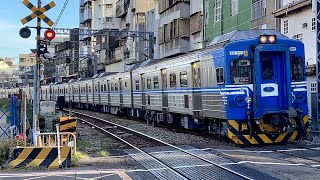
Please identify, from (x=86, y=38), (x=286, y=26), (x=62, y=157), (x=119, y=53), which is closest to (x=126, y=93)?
(x=286, y=26)

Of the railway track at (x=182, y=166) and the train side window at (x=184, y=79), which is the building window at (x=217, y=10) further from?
the railway track at (x=182, y=166)

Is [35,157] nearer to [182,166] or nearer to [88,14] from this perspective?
[182,166]

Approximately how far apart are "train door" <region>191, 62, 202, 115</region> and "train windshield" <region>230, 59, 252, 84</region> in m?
2.69

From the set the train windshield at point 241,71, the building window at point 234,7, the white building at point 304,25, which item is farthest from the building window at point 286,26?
the train windshield at point 241,71

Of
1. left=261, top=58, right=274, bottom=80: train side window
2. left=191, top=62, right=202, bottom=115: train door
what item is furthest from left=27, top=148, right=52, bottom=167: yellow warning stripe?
left=191, top=62, right=202, bottom=115: train door

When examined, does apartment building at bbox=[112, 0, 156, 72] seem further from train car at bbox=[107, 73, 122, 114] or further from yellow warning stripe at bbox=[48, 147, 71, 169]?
yellow warning stripe at bbox=[48, 147, 71, 169]

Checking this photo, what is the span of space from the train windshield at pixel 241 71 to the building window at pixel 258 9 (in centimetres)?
1198

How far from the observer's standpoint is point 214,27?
33438 millimetres

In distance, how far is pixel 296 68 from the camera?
1529 centimetres

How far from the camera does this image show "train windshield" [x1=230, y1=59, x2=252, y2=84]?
14805 mm

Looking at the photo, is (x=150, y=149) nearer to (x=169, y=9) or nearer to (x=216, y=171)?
(x=216, y=171)

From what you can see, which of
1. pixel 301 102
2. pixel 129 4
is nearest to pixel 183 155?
pixel 301 102

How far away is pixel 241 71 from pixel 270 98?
117 cm

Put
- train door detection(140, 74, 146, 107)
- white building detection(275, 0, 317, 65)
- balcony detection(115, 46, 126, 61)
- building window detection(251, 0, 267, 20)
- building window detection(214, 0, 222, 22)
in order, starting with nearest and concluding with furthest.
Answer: white building detection(275, 0, 317, 65) < building window detection(251, 0, 267, 20) < train door detection(140, 74, 146, 107) < building window detection(214, 0, 222, 22) < balcony detection(115, 46, 126, 61)
